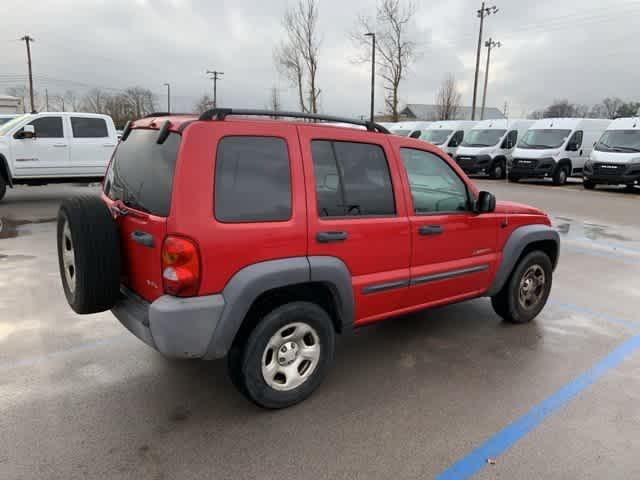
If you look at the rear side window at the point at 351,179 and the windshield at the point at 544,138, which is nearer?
the rear side window at the point at 351,179

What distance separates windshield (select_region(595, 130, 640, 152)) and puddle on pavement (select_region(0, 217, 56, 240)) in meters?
17.1

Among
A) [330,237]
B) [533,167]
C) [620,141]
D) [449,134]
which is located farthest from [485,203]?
[449,134]

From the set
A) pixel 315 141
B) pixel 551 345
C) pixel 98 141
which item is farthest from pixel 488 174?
pixel 315 141

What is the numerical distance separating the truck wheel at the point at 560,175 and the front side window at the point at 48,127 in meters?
16.5

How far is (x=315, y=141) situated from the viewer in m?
3.04

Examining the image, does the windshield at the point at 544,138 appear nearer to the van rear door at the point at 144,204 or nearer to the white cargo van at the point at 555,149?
the white cargo van at the point at 555,149

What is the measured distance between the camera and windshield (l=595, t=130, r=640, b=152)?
1620 centimetres

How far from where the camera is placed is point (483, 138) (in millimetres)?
21859

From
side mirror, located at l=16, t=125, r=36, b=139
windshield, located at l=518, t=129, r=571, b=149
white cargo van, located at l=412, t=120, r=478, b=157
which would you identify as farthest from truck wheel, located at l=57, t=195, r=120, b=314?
white cargo van, located at l=412, t=120, r=478, b=157

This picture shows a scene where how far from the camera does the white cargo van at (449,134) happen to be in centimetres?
2391

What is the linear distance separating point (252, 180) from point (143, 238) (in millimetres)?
698

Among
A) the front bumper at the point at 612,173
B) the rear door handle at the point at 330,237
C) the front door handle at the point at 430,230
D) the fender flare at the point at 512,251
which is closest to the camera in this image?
the rear door handle at the point at 330,237

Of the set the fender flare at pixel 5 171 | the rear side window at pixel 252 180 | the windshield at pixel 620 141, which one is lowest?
the fender flare at pixel 5 171

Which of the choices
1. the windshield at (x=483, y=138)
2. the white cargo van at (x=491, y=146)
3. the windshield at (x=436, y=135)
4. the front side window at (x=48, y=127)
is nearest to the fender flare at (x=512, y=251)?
the front side window at (x=48, y=127)
